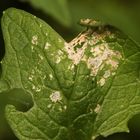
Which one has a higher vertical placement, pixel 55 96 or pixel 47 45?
pixel 47 45

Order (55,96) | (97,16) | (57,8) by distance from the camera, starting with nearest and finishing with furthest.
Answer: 1. (55,96)
2. (57,8)
3. (97,16)

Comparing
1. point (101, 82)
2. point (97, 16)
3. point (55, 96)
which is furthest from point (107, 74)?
point (97, 16)

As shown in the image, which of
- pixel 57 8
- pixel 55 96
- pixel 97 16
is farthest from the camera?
pixel 97 16

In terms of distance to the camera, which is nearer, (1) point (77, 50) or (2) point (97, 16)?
(1) point (77, 50)

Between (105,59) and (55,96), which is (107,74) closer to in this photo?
(105,59)

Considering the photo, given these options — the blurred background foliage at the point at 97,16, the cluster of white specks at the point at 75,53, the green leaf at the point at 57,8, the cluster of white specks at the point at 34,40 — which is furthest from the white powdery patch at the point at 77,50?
the blurred background foliage at the point at 97,16

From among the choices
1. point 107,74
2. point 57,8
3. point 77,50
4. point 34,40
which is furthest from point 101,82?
point 57,8

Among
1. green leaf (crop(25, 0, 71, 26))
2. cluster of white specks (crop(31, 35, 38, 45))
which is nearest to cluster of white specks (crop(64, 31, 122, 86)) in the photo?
cluster of white specks (crop(31, 35, 38, 45))

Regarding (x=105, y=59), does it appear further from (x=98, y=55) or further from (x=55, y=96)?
(x=55, y=96)

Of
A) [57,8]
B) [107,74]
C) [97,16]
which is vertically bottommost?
[107,74]
